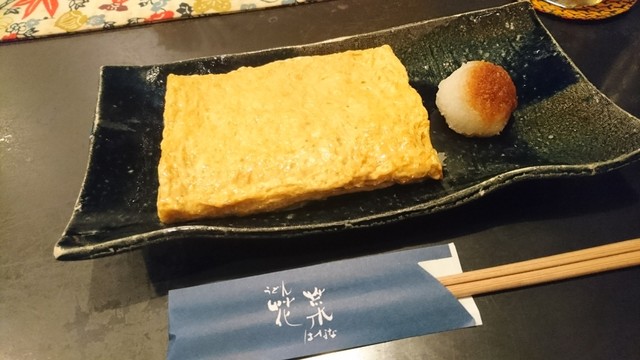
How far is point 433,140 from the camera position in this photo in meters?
2.15

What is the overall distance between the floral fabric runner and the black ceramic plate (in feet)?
2.47

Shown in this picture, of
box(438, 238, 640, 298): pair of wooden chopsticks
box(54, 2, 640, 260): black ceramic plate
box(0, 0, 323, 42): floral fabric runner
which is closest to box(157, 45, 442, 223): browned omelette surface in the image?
box(54, 2, 640, 260): black ceramic plate

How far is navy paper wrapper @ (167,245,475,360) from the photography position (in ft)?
5.20

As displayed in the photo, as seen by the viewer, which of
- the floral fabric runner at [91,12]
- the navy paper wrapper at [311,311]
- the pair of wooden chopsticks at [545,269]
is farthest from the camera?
the floral fabric runner at [91,12]

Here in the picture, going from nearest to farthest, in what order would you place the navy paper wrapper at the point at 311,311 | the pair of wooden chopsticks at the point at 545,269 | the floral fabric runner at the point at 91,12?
the navy paper wrapper at the point at 311,311 → the pair of wooden chopsticks at the point at 545,269 → the floral fabric runner at the point at 91,12

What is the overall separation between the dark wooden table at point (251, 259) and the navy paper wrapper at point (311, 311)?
80mm

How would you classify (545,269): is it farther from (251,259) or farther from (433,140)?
(251,259)

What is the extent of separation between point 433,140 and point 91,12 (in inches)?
86.4

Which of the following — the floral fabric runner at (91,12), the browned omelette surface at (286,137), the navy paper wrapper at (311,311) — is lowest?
the navy paper wrapper at (311,311)

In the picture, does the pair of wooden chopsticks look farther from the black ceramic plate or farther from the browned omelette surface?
the browned omelette surface

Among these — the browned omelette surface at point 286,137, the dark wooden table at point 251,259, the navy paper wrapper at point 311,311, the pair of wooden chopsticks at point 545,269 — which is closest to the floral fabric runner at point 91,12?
the dark wooden table at point 251,259

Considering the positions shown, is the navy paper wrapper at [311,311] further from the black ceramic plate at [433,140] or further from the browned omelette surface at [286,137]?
the browned omelette surface at [286,137]

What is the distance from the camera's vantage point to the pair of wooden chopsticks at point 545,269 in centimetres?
169

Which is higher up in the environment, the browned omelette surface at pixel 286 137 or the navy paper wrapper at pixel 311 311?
the browned omelette surface at pixel 286 137
